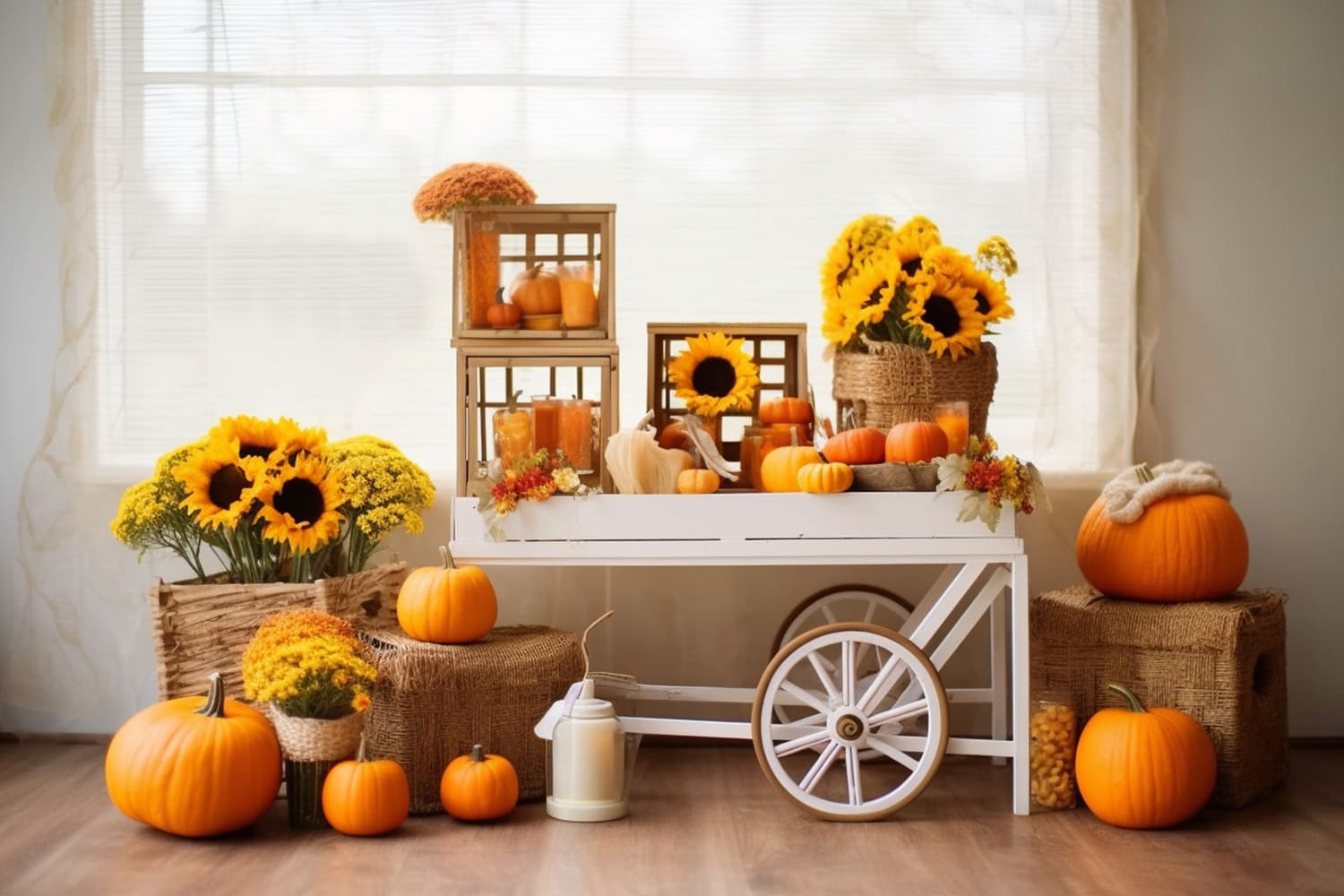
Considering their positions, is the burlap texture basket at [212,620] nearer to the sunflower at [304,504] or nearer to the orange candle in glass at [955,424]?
the sunflower at [304,504]

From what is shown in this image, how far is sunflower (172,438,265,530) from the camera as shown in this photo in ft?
9.25

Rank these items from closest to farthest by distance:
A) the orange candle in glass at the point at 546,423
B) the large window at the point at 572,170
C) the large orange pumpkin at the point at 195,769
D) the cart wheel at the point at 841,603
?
the large orange pumpkin at the point at 195,769 < the orange candle in glass at the point at 546,423 < the cart wheel at the point at 841,603 < the large window at the point at 572,170

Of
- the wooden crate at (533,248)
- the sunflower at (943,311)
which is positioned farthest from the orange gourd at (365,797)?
the sunflower at (943,311)

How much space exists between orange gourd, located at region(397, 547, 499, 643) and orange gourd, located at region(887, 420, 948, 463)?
93 cm

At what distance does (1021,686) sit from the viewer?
280 centimetres

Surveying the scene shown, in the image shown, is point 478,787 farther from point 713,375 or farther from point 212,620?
point 713,375

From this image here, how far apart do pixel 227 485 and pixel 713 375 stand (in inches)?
44.0

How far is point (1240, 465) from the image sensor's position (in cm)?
360

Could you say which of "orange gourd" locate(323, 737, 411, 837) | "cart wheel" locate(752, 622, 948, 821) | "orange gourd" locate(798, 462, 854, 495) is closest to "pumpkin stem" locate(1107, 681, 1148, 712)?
"cart wheel" locate(752, 622, 948, 821)

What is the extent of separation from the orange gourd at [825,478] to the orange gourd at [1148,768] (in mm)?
709

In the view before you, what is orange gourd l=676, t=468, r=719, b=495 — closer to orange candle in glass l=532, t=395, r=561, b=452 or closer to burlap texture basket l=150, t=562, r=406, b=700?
orange candle in glass l=532, t=395, r=561, b=452

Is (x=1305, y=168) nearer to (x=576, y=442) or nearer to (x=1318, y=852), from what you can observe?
(x=1318, y=852)

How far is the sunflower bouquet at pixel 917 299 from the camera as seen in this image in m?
2.94

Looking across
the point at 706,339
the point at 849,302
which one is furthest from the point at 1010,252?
the point at 706,339
